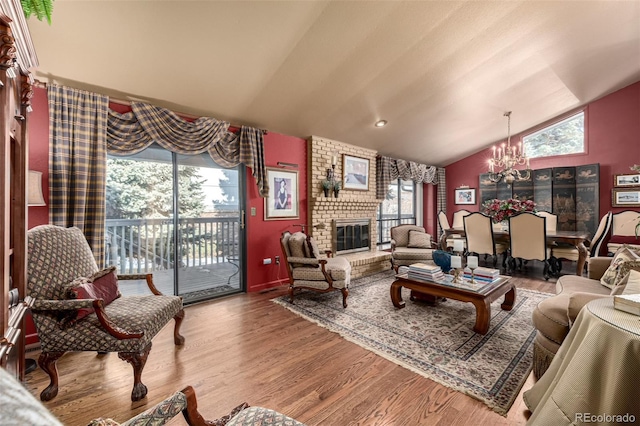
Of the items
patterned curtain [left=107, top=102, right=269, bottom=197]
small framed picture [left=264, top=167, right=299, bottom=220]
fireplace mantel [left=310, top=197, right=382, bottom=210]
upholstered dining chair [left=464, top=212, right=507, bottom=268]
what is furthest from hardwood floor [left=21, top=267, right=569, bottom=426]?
upholstered dining chair [left=464, top=212, right=507, bottom=268]

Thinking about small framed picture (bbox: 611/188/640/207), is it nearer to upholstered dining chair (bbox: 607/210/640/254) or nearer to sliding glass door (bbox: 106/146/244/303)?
upholstered dining chair (bbox: 607/210/640/254)

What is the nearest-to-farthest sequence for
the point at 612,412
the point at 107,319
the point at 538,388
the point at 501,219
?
the point at 612,412
the point at 538,388
the point at 107,319
the point at 501,219

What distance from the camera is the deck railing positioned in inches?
114

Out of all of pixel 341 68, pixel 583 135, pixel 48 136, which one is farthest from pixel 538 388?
pixel 583 135

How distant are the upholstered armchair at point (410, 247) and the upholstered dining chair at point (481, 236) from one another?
576 millimetres

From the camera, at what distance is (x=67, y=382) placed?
1.76 m

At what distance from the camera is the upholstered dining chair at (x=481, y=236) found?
4227mm

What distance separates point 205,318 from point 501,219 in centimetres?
466

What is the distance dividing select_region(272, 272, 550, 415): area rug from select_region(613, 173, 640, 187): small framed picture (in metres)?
3.44

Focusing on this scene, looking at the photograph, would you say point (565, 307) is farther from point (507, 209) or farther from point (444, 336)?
point (507, 209)

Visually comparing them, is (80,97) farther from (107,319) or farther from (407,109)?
(407,109)

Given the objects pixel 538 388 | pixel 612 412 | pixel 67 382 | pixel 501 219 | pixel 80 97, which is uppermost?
pixel 80 97

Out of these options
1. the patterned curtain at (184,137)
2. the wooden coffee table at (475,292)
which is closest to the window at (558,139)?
the wooden coffee table at (475,292)

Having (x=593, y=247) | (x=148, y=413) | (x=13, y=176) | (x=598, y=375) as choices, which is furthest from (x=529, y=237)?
(x=13, y=176)
